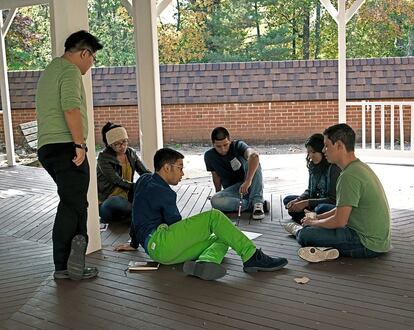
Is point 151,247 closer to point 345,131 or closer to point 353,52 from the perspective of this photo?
point 345,131

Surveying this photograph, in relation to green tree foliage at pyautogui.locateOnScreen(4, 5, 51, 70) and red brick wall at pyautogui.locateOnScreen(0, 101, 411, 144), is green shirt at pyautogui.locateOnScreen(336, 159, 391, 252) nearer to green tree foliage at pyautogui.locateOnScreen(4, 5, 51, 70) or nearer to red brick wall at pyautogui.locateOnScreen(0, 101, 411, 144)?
red brick wall at pyautogui.locateOnScreen(0, 101, 411, 144)

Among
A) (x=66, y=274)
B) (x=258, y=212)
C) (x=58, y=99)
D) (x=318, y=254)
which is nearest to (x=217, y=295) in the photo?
(x=318, y=254)

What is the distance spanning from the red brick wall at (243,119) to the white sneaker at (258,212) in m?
7.78

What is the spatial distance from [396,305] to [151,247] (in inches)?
58.0

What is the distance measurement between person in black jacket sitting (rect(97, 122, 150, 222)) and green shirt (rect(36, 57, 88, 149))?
1.56 meters

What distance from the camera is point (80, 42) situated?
141 inches

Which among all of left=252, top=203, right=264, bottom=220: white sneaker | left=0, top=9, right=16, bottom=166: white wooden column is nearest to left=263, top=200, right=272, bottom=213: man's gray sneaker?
left=252, top=203, right=264, bottom=220: white sneaker

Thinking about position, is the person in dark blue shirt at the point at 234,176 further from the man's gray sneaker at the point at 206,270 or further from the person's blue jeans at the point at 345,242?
the man's gray sneaker at the point at 206,270

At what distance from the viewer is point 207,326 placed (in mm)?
2932

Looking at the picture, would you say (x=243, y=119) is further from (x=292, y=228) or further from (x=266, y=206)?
(x=292, y=228)

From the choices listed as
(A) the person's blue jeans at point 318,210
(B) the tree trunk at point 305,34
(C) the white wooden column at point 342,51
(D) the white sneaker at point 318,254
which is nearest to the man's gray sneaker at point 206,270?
(D) the white sneaker at point 318,254

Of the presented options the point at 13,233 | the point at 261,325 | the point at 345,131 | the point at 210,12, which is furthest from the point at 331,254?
the point at 210,12

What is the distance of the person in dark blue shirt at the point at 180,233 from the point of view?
11.9 ft

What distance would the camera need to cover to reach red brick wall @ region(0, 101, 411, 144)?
12742mm
